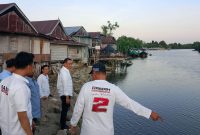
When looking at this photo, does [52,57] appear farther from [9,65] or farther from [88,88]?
[88,88]

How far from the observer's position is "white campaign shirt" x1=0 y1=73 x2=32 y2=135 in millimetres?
3354

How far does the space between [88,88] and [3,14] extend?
17.6 metres

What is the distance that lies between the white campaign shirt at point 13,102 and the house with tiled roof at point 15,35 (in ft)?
49.5

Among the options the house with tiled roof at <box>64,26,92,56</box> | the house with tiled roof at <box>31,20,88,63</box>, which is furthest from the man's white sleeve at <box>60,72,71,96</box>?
the house with tiled roof at <box>64,26,92,56</box>

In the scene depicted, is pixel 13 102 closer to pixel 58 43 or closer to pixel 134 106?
pixel 134 106

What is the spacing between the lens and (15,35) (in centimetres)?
1978

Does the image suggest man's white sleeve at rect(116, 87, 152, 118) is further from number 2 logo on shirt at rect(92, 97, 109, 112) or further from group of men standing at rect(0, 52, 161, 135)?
number 2 logo on shirt at rect(92, 97, 109, 112)

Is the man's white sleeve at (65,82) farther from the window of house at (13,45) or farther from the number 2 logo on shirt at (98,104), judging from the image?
the window of house at (13,45)

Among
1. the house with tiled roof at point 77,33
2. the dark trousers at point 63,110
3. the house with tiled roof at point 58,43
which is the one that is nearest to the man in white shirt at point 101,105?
the dark trousers at point 63,110

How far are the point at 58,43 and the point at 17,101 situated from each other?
2706 cm

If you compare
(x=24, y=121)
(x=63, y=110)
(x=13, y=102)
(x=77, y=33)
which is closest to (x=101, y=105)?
(x=24, y=121)

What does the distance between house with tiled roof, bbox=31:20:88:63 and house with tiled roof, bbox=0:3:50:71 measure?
249 inches

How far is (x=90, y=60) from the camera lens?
1684 inches

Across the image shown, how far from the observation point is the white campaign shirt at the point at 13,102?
335 centimetres
